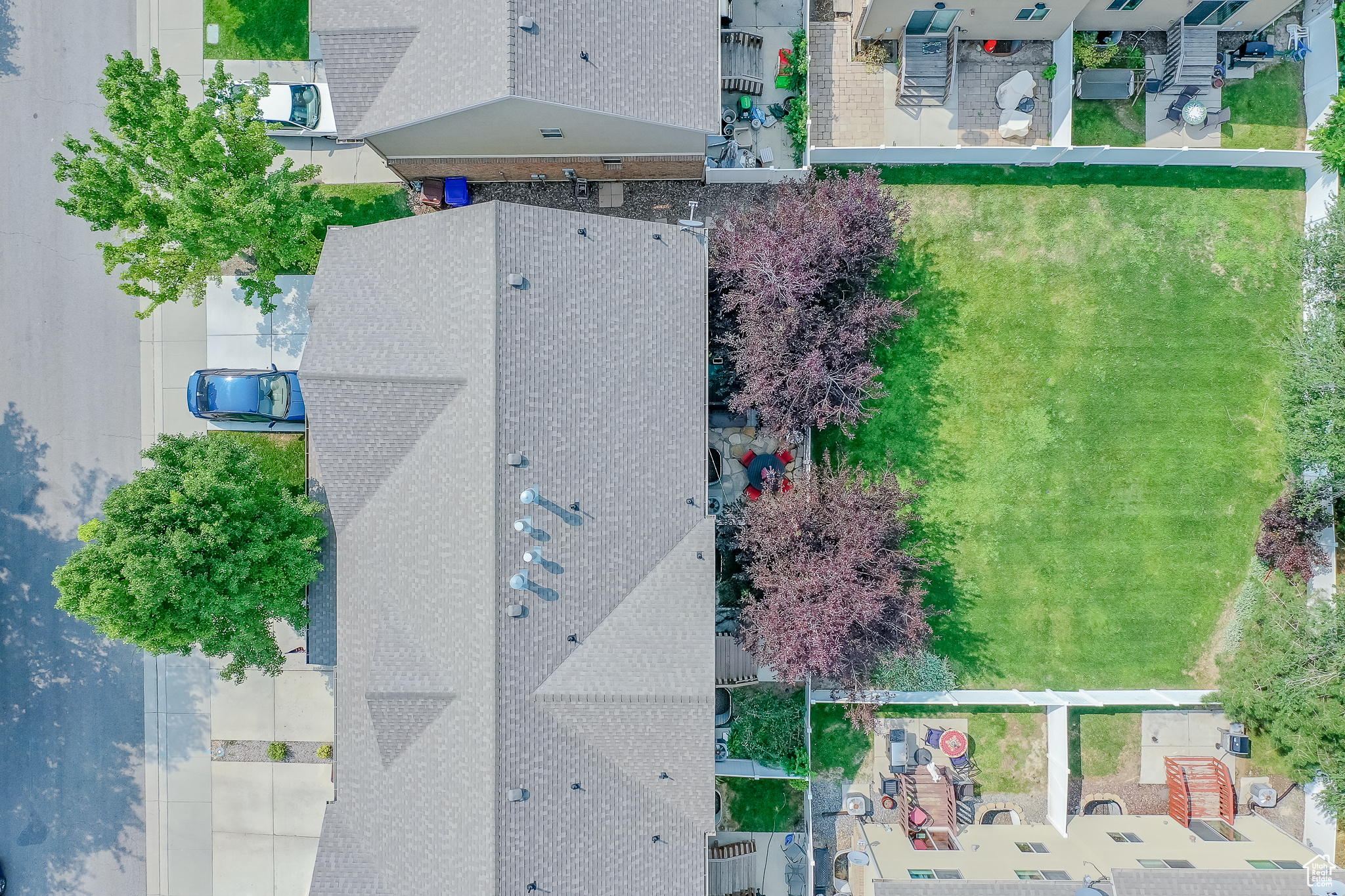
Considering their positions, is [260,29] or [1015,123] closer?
[1015,123]

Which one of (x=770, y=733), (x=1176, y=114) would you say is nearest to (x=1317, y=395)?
(x=1176, y=114)

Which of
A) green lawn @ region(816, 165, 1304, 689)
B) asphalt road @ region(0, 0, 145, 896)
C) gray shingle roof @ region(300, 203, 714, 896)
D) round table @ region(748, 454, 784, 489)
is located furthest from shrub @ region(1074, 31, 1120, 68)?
asphalt road @ region(0, 0, 145, 896)

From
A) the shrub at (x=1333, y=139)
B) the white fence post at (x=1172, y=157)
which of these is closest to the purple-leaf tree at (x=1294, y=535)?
the shrub at (x=1333, y=139)

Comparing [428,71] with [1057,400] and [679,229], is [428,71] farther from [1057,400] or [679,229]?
[1057,400]

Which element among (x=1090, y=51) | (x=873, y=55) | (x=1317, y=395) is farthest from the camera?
(x=873, y=55)

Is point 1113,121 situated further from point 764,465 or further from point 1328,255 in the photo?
point 764,465
